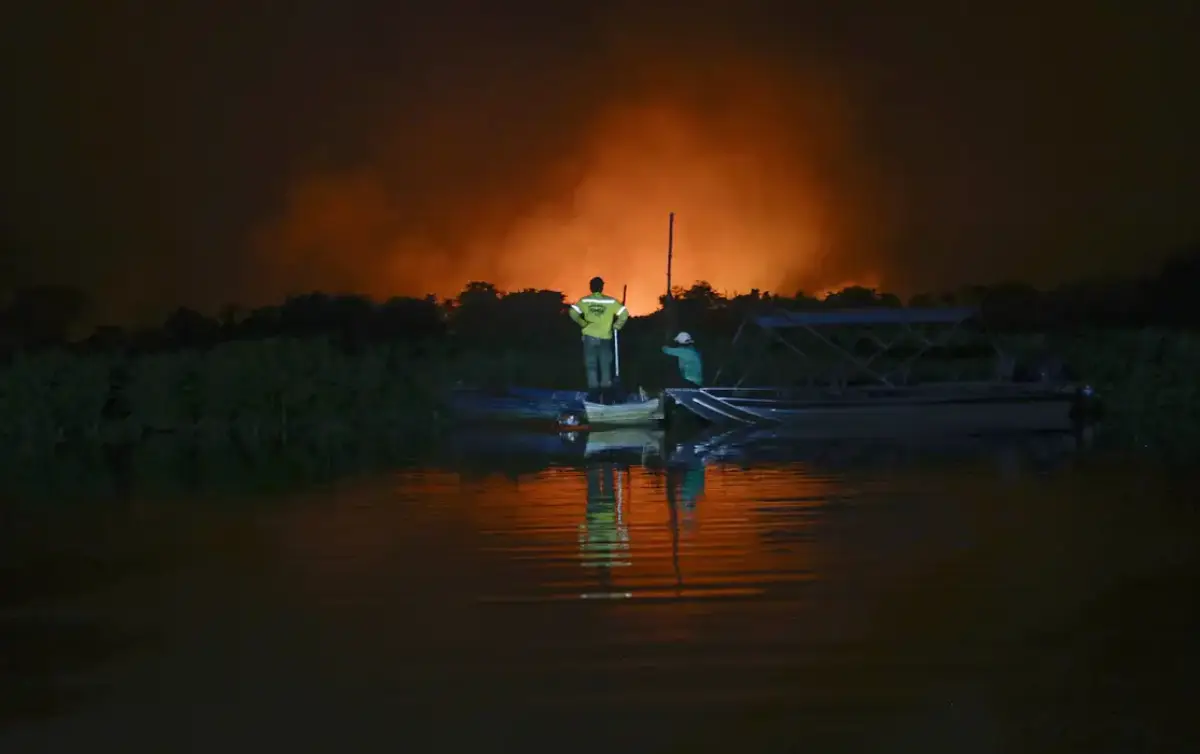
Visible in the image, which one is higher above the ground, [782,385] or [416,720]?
[782,385]

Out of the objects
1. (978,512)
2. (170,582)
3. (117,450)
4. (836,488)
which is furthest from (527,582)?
(117,450)

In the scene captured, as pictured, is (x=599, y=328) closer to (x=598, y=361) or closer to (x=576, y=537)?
(x=598, y=361)

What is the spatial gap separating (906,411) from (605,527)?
967cm

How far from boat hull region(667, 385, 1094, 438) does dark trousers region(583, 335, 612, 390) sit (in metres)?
0.88

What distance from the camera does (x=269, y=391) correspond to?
1998 centimetres

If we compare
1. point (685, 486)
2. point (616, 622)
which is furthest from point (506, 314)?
point (616, 622)

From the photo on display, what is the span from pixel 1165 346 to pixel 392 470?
13831mm

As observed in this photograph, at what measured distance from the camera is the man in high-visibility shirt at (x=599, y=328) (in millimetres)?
17188

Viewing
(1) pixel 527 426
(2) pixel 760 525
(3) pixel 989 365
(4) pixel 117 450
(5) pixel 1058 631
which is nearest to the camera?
(5) pixel 1058 631

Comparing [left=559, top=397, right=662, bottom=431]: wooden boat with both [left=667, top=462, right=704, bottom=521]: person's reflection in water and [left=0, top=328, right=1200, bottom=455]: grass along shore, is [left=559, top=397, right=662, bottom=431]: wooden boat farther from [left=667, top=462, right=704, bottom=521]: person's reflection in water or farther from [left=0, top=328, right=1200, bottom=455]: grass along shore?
[left=667, top=462, right=704, bottom=521]: person's reflection in water

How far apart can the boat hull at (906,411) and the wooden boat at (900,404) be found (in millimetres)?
13

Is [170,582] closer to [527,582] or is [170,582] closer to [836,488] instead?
[527,582]

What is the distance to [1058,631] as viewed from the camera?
5.57 meters

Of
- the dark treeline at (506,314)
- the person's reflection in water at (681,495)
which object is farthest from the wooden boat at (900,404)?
the dark treeline at (506,314)
